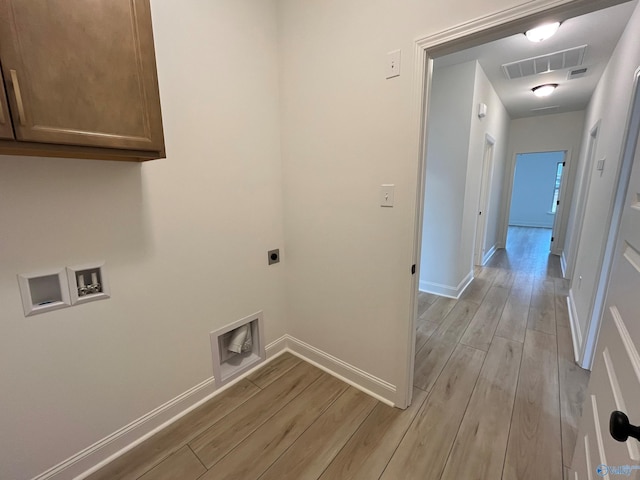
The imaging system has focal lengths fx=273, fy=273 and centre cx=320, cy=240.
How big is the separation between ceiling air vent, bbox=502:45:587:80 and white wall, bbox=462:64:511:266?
297mm

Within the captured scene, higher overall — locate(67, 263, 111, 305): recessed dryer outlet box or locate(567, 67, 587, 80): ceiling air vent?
locate(567, 67, 587, 80): ceiling air vent

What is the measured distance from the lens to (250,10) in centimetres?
177

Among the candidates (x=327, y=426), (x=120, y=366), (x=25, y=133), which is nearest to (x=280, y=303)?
(x=327, y=426)

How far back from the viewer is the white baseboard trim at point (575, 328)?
227 cm

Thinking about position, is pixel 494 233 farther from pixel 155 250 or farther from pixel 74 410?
pixel 74 410

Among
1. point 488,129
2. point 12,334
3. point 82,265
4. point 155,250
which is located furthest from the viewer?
point 488,129

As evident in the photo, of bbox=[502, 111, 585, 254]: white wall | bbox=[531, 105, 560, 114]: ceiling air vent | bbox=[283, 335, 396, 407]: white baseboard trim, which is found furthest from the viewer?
bbox=[502, 111, 585, 254]: white wall

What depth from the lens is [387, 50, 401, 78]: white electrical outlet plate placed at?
57.0 inches

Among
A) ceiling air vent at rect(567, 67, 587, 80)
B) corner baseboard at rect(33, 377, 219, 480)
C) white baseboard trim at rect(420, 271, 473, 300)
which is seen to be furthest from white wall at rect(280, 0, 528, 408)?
ceiling air vent at rect(567, 67, 587, 80)

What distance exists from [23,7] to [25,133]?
0.39m

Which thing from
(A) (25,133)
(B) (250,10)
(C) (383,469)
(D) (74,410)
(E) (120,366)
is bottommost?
(C) (383,469)

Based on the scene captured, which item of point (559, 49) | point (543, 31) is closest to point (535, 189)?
point (559, 49)

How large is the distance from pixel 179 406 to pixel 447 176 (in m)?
3.43

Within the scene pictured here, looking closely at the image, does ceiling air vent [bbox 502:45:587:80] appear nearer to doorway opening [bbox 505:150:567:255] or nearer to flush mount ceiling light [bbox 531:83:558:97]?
flush mount ceiling light [bbox 531:83:558:97]
